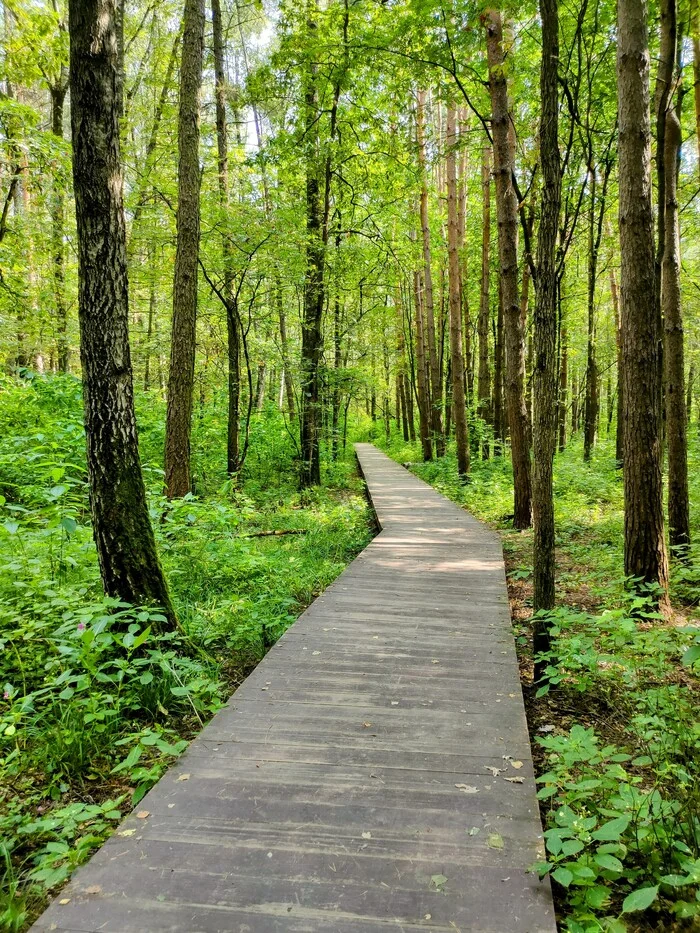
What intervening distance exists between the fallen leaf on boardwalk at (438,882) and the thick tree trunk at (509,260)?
6.95 m

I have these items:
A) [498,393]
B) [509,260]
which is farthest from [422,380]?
[509,260]

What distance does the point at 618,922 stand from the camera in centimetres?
160

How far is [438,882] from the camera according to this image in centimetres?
176

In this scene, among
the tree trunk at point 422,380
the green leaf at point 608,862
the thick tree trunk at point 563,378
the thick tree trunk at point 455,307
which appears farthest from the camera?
the tree trunk at point 422,380

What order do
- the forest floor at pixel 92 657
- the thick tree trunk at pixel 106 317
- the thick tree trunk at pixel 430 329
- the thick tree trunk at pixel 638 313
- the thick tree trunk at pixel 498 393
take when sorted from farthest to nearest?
1. the thick tree trunk at pixel 498 393
2. the thick tree trunk at pixel 430 329
3. the thick tree trunk at pixel 638 313
4. the thick tree trunk at pixel 106 317
5. the forest floor at pixel 92 657

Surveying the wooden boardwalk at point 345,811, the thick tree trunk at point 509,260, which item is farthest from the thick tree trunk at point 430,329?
the wooden boardwalk at point 345,811

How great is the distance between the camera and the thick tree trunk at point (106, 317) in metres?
3.04

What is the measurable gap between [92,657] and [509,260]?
7433 mm

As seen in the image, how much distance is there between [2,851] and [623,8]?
6693 millimetres

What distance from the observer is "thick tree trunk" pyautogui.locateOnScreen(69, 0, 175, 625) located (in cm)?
304

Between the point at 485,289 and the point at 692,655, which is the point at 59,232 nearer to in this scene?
the point at 485,289

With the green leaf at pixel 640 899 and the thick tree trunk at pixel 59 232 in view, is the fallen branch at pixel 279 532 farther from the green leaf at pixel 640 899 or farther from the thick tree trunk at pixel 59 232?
the thick tree trunk at pixel 59 232

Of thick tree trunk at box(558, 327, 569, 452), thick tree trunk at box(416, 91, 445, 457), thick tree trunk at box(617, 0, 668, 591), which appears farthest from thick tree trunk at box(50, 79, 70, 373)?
thick tree trunk at box(558, 327, 569, 452)

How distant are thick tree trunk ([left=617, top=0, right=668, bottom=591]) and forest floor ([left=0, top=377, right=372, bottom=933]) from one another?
3.23 meters
